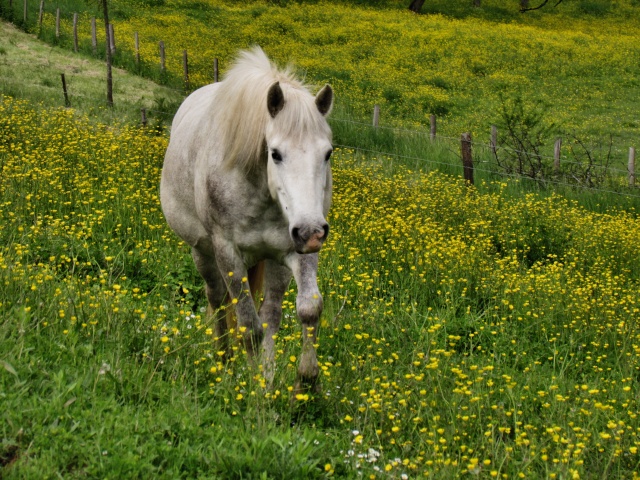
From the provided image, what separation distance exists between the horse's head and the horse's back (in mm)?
1039

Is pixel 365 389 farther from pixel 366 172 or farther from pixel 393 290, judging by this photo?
pixel 366 172

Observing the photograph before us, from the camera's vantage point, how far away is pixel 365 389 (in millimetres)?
4730

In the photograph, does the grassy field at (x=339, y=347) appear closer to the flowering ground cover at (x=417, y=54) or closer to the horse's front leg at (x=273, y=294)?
the horse's front leg at (x=273, y=294)

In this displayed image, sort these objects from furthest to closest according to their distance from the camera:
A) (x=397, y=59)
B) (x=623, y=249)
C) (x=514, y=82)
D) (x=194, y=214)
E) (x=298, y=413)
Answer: (x=397, y=59), (x=514, y=82), (x=623, y=249), (x=194, y=214), (x=298, y=413)

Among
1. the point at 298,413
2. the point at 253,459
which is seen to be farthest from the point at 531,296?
the point at 253,459

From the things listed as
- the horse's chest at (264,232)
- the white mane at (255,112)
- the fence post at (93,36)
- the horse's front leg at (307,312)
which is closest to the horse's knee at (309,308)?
the horse's front leg at (307,312)

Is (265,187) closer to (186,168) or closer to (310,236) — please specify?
(310,236)

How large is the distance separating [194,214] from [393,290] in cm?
238

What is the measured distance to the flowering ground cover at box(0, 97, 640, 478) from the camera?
349cm

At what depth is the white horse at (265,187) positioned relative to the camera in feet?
14.3

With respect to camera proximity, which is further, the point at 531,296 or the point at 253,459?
the point at 531,296

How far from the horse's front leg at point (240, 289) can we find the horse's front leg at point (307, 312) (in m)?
0.44

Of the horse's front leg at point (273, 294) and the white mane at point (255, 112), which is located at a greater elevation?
the white mane at point (255, 112)

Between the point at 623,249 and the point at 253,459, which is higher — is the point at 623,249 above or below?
below
